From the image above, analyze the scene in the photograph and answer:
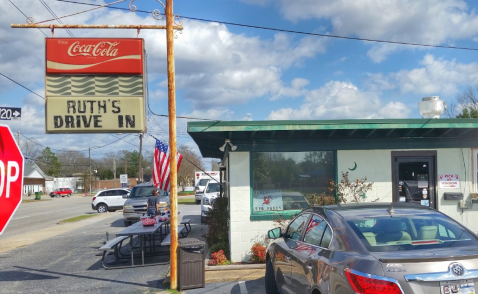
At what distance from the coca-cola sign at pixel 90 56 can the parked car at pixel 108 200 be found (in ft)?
76.1

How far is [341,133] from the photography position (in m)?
10.2

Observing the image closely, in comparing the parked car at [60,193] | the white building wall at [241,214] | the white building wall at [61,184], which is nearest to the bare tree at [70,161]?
the white building wall at [61,184]

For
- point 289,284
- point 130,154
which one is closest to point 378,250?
point 289,284

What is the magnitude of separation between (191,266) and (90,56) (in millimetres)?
4285

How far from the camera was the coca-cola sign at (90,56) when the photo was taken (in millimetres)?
8148

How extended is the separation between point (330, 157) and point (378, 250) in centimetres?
626

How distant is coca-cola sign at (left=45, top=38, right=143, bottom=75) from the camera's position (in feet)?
26.7

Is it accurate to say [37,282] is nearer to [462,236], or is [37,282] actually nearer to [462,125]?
[462,236]

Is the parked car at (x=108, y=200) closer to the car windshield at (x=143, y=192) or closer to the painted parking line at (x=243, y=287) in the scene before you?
the car windshield at (x=143, y=192)

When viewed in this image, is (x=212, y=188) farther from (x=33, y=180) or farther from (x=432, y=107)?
(x=33, y=180)

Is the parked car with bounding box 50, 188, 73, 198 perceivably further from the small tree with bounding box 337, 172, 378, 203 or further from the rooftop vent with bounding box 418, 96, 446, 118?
the rooftop vent with bounding box 418, 96, 446, 118

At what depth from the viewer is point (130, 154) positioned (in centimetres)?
9912

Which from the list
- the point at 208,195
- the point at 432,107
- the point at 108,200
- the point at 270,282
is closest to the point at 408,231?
the point at 270,282

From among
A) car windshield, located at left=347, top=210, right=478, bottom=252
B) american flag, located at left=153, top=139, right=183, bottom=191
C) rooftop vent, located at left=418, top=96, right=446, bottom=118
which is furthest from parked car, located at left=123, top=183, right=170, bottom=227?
car windshield, located at left=347, top=210, right=478, bottom=252
